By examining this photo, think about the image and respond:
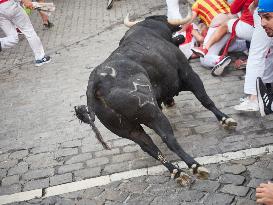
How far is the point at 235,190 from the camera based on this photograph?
4.30 metres

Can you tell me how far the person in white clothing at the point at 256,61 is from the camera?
18.4ft

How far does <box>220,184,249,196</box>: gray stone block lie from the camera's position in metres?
4.24

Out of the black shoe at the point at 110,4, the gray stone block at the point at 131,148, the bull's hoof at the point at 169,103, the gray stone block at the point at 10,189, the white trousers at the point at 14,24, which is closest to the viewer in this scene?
the gray stone block at the point at 10,189

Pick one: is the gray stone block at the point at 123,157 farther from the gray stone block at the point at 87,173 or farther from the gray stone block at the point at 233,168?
the gray stone block at the point at 233,168

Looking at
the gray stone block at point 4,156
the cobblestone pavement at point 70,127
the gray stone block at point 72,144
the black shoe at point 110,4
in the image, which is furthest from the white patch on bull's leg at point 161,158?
the black shoe at point 110,4

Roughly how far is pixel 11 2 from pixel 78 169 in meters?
4.65

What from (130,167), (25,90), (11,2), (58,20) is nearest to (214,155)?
(130,167)

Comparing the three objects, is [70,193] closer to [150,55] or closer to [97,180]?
[97,180]

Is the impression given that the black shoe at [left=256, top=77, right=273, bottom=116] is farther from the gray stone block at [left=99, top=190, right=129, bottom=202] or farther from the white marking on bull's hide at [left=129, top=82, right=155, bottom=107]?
the gray stone block at [left=99, top=190, right=129, bottom=202]

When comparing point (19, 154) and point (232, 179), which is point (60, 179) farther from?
point (232, 179)

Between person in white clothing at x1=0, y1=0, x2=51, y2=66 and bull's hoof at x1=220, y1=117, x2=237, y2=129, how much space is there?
504cm

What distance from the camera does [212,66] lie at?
23.7 feet

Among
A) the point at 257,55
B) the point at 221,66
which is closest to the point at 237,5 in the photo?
the point at 257,55

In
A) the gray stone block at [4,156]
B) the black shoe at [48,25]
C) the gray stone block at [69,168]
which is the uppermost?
the gray stone block at [69,168]
